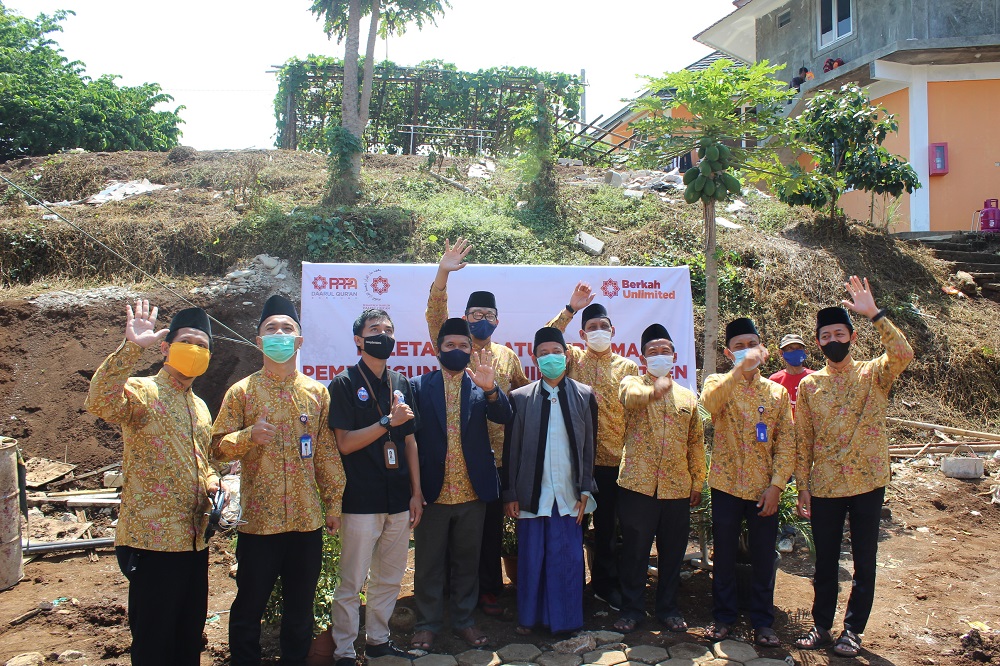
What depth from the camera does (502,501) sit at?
446cm

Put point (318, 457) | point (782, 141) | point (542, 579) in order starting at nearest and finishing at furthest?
→ point (318, 457) < point (542, 579) < point (782, 141)

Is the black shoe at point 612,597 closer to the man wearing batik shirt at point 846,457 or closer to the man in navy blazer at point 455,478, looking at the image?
the man in navy blazer at point 455,478

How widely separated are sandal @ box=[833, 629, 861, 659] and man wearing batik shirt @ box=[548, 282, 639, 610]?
128 cm

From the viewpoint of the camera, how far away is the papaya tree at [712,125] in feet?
18.5

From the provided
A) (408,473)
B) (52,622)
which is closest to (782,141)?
(408,473)

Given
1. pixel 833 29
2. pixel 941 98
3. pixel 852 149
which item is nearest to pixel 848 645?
pixel 852 149

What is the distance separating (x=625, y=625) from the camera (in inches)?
170

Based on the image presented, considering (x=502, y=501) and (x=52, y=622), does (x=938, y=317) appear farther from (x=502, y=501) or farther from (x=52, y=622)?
(x=52, y=622)

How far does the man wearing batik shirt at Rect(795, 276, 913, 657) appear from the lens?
4.07 meters

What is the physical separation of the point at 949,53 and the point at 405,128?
11.2 meters

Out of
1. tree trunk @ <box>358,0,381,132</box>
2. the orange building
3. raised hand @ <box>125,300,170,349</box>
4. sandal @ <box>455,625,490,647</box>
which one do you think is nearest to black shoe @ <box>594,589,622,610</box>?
sandal @ <box>455,625,490,647</box>

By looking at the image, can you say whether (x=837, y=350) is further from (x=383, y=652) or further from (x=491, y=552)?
(x=383, y=652)

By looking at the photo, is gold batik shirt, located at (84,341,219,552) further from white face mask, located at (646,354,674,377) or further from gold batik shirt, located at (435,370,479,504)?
white face mask, located at (646,354,674,377)

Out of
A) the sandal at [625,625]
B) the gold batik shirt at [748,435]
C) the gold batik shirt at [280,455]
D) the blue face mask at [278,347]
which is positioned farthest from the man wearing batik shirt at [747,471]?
the blue face mask at [278,347]
